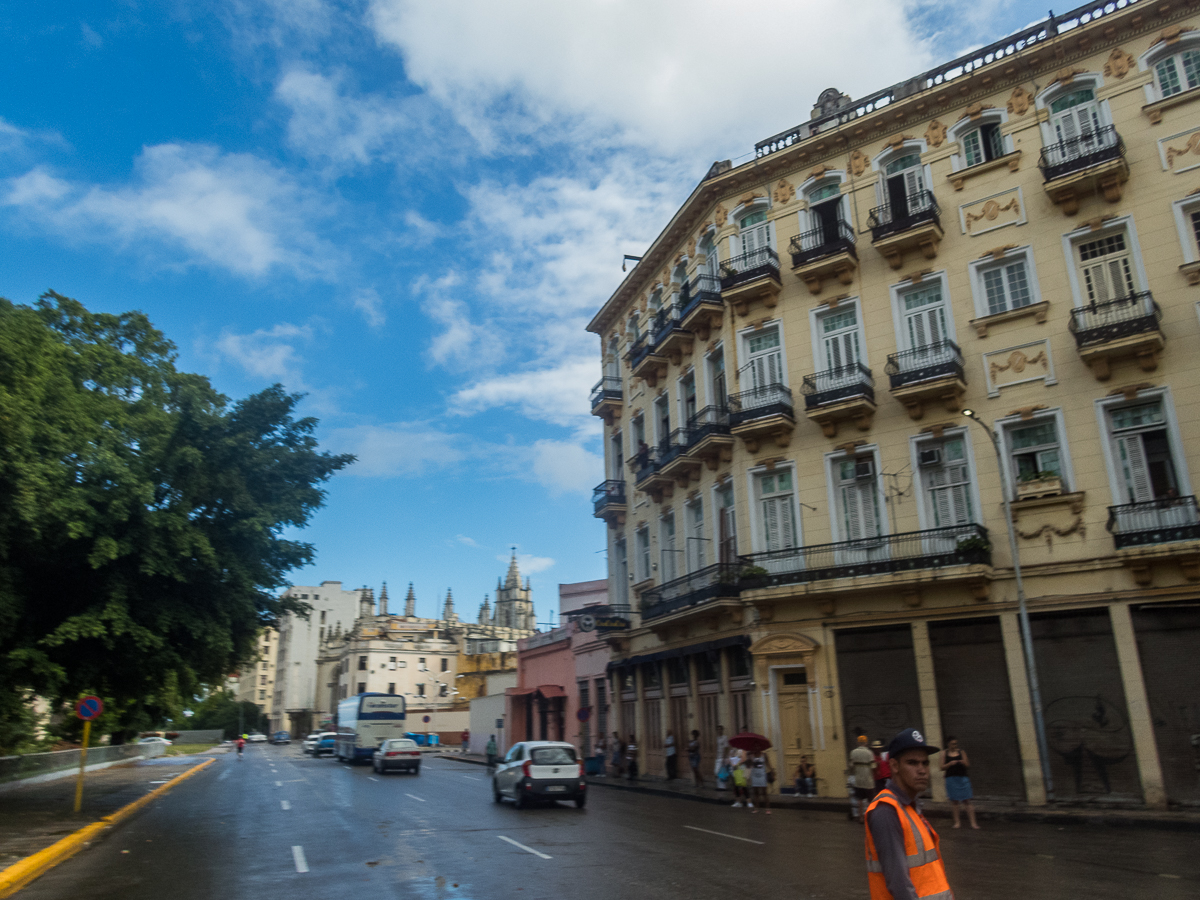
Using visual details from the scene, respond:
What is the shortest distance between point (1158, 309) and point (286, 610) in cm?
2212

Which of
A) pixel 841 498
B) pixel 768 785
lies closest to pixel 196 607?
pixel 768 785

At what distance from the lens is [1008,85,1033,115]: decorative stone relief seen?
22.2m

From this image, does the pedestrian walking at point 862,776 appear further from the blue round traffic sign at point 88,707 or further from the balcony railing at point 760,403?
the blue round traffic sign at point 88,707

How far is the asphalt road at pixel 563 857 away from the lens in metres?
10.2

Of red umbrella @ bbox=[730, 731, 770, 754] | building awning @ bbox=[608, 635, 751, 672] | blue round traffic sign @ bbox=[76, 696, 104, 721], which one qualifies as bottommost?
red umbrella @ bbox=[730, 731, 770, 754]

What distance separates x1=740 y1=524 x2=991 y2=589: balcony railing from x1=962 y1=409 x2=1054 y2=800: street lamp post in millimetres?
732

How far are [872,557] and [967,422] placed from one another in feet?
13.5

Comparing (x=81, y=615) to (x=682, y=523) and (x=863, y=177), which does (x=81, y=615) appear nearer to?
(x=682, y=523)

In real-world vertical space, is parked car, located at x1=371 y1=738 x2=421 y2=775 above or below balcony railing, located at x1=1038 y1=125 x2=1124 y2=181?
below

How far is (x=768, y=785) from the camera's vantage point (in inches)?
805

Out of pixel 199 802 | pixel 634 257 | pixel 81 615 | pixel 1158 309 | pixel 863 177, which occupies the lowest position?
pixel 199 802

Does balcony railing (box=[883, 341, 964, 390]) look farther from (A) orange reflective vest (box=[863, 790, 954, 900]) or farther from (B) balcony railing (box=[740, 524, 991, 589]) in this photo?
(A) orange reflective vest (box=[863, 790, 954, 900])

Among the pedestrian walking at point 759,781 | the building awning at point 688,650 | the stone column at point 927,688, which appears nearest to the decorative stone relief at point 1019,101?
the stone column at point 927,688

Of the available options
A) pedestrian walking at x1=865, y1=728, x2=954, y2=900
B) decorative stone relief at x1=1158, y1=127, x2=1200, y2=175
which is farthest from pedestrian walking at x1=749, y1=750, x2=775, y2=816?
pedestrian walking at x1=865, y1=728, x2=954, y2=900
